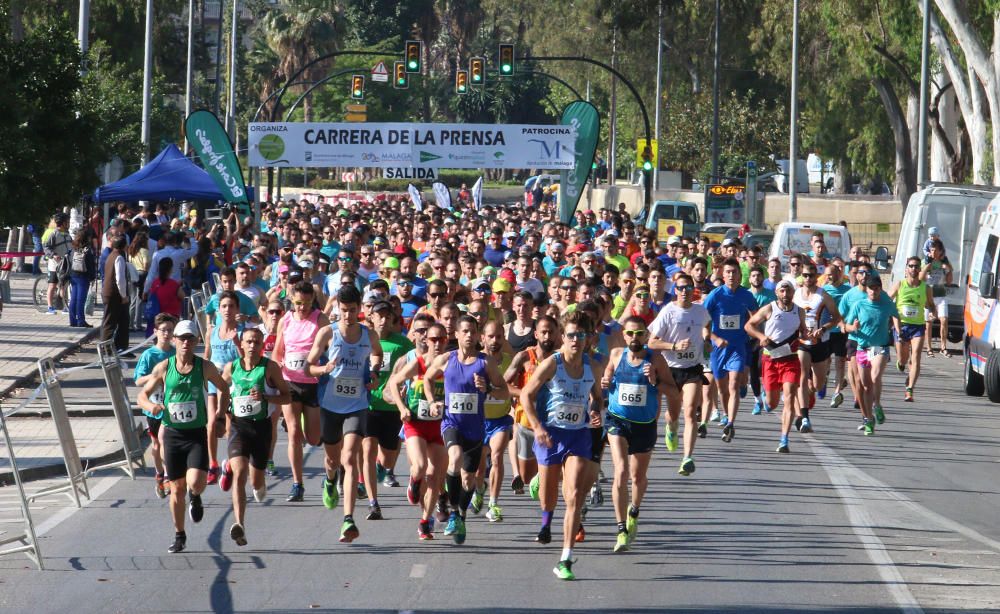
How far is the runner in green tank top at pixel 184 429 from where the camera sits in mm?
10188

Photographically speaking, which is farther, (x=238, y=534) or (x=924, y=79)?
(x=924, y=79)

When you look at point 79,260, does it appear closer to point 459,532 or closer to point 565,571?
point 459,532

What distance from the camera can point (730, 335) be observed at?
50.6 feet

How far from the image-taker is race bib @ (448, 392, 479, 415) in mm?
10492

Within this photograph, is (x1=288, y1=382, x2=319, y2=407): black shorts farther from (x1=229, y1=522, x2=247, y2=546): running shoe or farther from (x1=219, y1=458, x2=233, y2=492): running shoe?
(x1=229, y1=522, x2=247, y2=546): running shoe

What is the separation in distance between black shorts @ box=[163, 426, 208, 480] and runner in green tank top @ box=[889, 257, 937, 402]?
36.0ft

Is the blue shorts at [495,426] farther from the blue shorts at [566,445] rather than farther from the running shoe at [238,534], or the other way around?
the running shoe at [238,534]

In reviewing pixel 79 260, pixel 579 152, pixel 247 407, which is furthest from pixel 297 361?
pixel 579 152

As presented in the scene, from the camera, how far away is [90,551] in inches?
404

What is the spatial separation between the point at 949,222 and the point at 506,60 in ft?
54.1

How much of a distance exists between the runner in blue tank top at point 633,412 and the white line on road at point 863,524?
61.6 inches

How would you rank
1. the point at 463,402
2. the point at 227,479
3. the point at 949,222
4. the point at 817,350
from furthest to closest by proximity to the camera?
the point at 949,222
the point at 817,350
the point at 227,479
the point at 463,402

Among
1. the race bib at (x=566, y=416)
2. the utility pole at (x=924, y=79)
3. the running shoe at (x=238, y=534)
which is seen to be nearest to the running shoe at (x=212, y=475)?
the running shoe at (x=238, y=534)

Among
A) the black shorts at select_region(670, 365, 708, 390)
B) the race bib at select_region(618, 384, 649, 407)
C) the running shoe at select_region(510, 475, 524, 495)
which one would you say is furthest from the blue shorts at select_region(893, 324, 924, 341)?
the race bib at select_region(618, 384, 649, 407)
